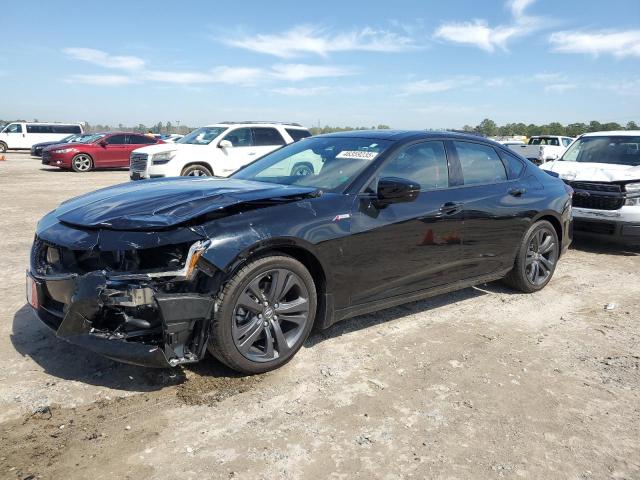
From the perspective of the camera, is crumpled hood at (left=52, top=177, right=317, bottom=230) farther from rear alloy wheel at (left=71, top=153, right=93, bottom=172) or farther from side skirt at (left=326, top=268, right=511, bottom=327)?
rear alloy wheel at (left=71, top=153, right=93, bottom=172)

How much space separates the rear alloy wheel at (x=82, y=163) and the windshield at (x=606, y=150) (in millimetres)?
18103

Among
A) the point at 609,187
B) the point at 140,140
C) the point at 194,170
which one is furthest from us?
the point at 140,140

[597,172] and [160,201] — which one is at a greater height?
[597,172]

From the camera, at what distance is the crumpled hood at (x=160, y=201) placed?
10.3 feet

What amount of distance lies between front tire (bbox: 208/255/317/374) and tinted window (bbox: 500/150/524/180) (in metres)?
2.68

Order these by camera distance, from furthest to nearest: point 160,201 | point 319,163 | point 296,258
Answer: point 319,163 → point 296,258 → point 160,201

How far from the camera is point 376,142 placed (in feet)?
14.3

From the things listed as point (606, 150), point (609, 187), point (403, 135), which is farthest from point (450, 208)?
point (606, 150)

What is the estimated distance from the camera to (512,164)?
5.24 metres

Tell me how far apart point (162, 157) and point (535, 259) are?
30.8ft

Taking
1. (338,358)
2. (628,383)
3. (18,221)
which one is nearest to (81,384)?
(338,358)

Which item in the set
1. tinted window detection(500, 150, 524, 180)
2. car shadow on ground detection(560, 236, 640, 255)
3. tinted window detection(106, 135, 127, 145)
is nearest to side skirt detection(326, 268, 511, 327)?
tinted window detection(500, 150, 524, 180)

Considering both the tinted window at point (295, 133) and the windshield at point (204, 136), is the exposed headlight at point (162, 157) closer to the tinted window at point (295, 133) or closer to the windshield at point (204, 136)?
the windshield at point (204, 136)

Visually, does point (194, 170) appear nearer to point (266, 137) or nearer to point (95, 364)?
point (266, 137)
